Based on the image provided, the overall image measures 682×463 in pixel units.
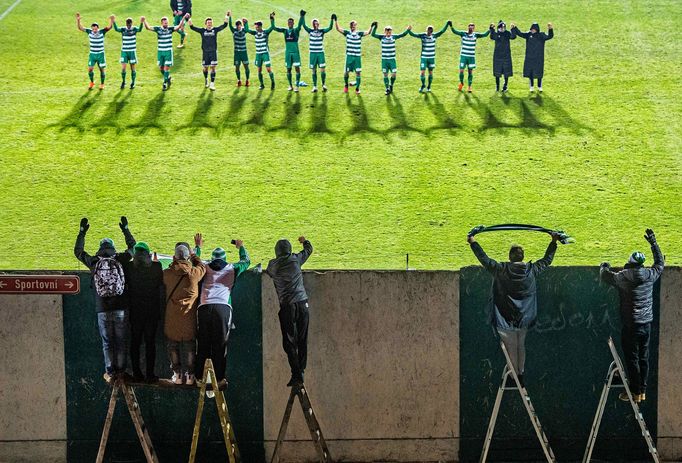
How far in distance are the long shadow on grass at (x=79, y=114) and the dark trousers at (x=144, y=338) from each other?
1442cm

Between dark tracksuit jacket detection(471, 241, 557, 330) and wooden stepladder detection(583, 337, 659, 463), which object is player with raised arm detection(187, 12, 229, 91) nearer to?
dark tracksuit jacket detection(471, 241, 557, 330)

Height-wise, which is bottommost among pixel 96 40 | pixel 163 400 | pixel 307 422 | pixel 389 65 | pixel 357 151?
pixel 307 422

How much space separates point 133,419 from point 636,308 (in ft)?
17.7

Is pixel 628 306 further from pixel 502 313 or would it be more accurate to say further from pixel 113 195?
pixel 113 195

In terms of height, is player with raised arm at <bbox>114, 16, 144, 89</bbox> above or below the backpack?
above

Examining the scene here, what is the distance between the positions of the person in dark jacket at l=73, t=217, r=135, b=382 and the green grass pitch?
20.0ft

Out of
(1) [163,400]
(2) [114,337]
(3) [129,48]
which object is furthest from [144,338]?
(3) [129,48]

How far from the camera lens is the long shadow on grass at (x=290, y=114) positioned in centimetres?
2709

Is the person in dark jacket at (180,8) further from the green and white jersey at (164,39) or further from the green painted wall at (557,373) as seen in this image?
the green painted wall at (557,373)

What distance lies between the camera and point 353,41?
29.2 m

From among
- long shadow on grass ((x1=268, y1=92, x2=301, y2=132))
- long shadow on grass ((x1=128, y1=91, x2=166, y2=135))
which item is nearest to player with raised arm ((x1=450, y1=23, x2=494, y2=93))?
long shadow on grass ((x1=268, y1=92, x2=301, y2=132))

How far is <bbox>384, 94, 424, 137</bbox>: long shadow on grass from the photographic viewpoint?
1056 inches

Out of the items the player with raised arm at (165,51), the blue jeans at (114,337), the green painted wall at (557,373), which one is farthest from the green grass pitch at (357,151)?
the blue jeans at (114,337)

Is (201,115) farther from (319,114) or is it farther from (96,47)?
(96,47)
